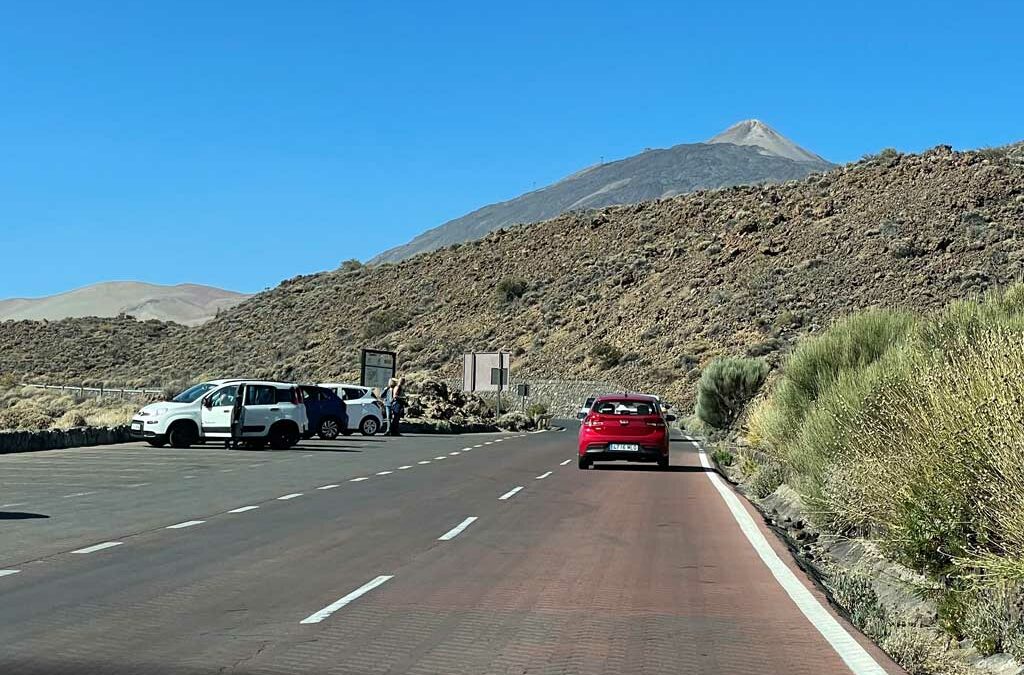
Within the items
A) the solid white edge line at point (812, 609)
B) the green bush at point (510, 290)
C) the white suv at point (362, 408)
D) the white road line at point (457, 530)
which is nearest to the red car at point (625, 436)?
the solid white edge line at point (812, 609)

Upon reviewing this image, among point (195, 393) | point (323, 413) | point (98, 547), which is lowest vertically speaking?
point (98, 547)

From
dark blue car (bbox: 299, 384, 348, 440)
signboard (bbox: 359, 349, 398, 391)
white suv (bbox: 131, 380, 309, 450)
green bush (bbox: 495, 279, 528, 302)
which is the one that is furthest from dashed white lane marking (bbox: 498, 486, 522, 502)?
green bush (bbox: 495, 279, 528, 302)

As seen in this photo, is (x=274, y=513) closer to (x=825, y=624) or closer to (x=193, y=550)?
(x=193, y=550)

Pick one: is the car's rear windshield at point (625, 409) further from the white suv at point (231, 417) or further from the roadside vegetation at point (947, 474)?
the white suv at point (231, 417)

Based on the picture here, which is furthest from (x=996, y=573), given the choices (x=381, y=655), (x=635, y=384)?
(x=635, y=384)

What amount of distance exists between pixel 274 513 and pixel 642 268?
78.8m

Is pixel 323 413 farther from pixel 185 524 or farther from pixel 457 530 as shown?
pixel 457 530

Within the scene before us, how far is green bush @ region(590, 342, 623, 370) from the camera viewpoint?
82.4 meters

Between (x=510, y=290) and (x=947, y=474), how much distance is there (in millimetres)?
87973

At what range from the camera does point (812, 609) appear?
32.0 ft

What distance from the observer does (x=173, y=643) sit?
321 inches

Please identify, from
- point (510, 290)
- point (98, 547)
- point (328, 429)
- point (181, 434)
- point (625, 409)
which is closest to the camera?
point (98, 547)

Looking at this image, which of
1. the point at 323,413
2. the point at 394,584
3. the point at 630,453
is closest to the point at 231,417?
the point at 323,413

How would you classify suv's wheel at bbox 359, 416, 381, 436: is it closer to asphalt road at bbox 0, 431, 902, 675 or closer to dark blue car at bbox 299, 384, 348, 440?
dark blue car at bbox 299, 384, 348, 440
